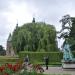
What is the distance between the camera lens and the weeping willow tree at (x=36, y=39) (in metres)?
63.4

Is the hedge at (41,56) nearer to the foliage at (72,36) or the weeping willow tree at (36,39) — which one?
the weeping willow tree at (36,39)

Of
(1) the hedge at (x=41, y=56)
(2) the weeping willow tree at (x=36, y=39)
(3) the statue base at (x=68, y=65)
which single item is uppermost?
(2) the weeping willow tree at (x=36, y=39)

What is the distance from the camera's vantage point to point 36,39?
6444 centimetres

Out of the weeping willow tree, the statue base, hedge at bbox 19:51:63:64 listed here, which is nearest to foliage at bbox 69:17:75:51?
the statue base

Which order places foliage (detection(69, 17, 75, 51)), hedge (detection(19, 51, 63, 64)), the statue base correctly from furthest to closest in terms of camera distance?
hedge (detection(19, 51, 63, 64)) < foliage (detection(69, 17, 75, 51)) < the statue base

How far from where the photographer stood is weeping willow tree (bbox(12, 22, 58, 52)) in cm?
6341

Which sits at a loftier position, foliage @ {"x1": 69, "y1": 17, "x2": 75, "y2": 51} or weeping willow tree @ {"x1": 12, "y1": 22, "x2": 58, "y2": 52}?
weeping willow tree @ {"x1": 12, "y1": 22, "x2": 58, "y2": 52}

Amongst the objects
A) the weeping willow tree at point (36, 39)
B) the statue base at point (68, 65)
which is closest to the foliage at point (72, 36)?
the statue base at point (68, 65)

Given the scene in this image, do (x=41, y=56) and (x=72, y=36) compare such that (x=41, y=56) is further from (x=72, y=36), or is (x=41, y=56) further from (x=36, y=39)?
(x=72, y=36)

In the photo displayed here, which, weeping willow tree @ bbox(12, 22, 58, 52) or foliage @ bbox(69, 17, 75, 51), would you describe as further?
weeping willow tree @ bbox(12, 22, 58, 52)

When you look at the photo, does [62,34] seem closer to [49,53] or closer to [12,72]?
[49,53]

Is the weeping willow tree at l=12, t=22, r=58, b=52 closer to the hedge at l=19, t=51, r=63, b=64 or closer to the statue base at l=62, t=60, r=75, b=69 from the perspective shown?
the hedge at l=19, t=51, r=63, b=64

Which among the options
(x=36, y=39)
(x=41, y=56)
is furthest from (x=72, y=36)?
(x=36, y=39)

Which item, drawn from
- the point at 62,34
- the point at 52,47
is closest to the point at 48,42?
the point at 52,47
